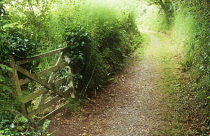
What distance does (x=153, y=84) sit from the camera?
273 inches

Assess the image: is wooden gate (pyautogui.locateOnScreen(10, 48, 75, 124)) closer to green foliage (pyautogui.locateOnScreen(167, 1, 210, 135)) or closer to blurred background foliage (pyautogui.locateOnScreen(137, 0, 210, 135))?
blurred background foliage (pyautogui.locateOnScreen(137, 0, 210, 135))

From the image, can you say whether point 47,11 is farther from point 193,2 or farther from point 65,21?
point 193,2

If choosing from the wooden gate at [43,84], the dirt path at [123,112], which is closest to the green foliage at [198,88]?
the dirt path at [123,112]

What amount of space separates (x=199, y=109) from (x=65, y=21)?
5059 millimetres

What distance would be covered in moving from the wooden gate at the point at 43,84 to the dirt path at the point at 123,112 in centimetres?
54

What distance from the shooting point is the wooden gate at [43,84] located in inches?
152

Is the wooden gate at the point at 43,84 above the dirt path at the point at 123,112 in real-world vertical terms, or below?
above

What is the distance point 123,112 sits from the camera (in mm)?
5266

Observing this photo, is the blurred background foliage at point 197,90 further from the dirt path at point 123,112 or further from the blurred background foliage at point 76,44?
the dirt path at point 123,112

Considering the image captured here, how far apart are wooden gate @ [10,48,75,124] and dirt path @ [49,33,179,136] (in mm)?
542

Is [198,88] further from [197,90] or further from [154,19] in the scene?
[154,19]

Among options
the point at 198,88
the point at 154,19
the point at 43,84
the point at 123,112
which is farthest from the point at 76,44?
the point at 154,19

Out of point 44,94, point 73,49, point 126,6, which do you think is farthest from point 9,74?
point 126,6

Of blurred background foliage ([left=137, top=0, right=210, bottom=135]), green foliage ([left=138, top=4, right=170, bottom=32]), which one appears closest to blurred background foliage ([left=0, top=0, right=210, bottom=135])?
blurred background foliage ([left=137, top=0, right=210, bottom=135])
